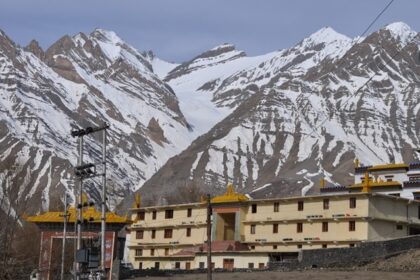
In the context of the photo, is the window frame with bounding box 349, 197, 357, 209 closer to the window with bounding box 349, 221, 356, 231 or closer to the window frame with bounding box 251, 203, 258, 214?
the window with bounding box 349, 221, 356, 231

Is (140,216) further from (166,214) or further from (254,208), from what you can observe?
(254,208)

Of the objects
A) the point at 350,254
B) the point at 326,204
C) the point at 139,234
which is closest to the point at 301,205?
the point at 326,204

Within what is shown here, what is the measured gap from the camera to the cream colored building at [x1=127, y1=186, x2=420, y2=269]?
82.8m

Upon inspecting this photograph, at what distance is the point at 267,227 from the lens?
8925 centimetres

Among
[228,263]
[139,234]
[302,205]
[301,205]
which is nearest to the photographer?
[228,263]

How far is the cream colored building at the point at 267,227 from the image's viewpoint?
8275cm

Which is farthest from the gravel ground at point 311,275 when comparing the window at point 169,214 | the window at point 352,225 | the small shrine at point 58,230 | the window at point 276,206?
the window at point 169,214

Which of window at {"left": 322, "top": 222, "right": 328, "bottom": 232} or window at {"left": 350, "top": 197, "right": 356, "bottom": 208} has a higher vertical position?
window at {"left": 350, "top": 197, "right": 356, "bottom": 208}

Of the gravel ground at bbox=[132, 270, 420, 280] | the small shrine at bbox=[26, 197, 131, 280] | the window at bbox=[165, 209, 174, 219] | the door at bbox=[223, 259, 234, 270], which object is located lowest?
the gravel ground at bbox=[132, 270, 420, 280]

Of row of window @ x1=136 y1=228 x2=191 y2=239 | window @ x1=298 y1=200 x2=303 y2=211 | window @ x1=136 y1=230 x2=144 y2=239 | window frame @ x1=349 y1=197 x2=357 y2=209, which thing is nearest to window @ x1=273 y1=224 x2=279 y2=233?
window @ x1=298 y1=200 x2=303 y2=211

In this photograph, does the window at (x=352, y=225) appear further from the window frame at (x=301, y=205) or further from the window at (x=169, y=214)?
the window at (x=169, y=214)

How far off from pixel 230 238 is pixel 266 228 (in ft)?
20.9

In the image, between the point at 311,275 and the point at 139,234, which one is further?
the point at 139,234

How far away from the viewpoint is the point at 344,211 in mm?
83500
